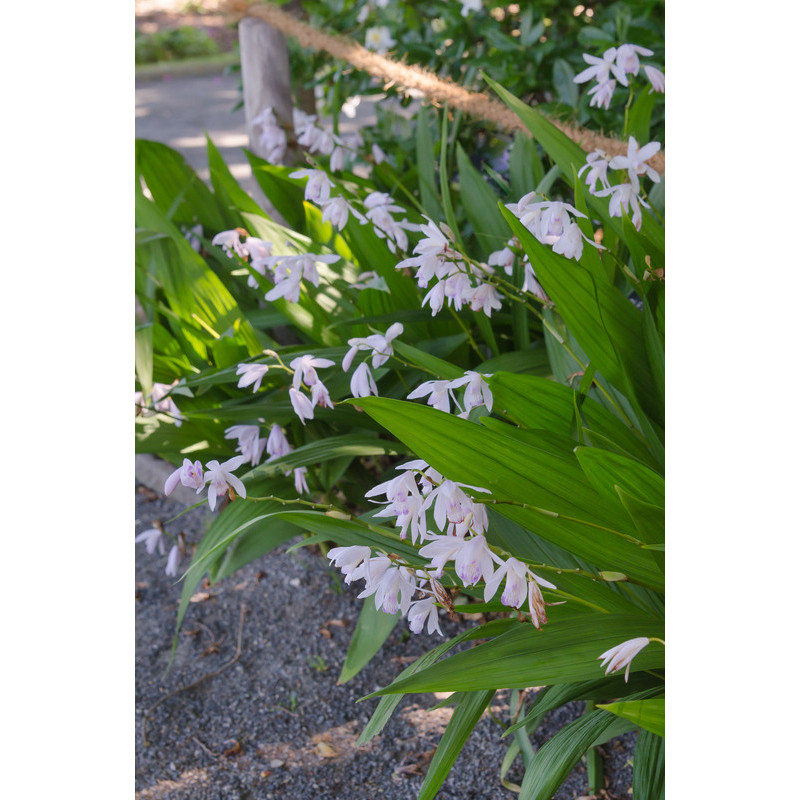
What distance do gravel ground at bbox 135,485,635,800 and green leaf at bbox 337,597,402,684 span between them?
0.74 ft

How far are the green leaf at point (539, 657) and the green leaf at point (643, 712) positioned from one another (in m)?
0.16

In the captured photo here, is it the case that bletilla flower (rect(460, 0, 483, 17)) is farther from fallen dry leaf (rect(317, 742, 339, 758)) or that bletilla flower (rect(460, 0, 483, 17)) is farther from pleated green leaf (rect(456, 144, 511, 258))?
fallen dry leaf (rect(317, 742, 339, 758))

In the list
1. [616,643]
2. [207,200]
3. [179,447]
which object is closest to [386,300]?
[179,447]

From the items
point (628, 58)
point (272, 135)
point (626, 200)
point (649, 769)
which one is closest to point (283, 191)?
point (272, 135)

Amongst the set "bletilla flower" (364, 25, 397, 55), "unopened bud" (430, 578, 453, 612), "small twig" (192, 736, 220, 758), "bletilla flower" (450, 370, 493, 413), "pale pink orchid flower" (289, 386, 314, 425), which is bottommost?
"small twig" (192, 736, 220, 758)

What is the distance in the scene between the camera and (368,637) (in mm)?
1433

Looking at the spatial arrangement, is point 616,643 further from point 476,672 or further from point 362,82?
point 362,82

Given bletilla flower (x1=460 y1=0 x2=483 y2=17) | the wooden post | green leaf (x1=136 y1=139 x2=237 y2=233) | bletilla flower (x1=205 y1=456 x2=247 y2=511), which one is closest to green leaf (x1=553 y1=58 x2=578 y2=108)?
bletilla flower (x1=460 y1=0 x2=483 y2=17)

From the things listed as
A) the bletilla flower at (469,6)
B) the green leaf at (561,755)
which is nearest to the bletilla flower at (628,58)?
the green leaf at (561,755)

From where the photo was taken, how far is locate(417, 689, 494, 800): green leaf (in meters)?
1.05

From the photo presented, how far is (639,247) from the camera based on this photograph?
4.45 ft

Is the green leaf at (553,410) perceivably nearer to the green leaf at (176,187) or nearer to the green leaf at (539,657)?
the green leaf at (539,657)

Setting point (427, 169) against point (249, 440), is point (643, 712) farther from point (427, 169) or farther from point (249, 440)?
point (427, 169)

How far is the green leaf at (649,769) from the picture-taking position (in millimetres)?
1098
